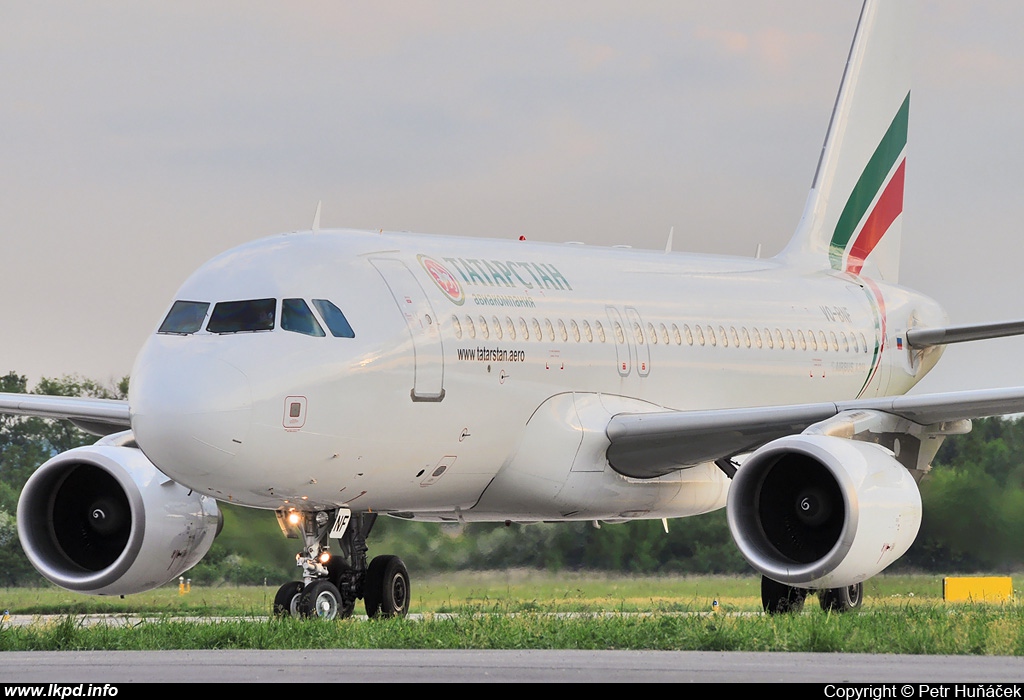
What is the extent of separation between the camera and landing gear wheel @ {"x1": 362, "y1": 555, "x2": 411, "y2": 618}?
15672 millimetres

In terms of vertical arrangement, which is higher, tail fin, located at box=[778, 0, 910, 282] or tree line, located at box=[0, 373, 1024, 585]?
tail fin, located at box=[778, 0, 910, 282]

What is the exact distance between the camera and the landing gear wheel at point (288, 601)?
14.5 metres

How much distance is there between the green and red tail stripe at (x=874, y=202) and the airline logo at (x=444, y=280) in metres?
9.09

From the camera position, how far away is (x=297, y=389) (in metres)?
13.4

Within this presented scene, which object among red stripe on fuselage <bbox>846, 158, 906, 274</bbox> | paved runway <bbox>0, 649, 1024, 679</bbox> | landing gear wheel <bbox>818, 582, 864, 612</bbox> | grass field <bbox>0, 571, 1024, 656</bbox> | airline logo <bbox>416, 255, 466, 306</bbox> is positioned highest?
red stripe on fuselage <bbox>846, 158, 906, 274</bbox>

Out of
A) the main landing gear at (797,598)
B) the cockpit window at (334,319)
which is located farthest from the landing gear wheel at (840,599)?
the cockpit window at (334,319)

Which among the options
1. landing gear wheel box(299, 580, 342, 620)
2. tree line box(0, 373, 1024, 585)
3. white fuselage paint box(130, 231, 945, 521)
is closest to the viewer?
white fuselage paint box(130, 231, 945, 521)

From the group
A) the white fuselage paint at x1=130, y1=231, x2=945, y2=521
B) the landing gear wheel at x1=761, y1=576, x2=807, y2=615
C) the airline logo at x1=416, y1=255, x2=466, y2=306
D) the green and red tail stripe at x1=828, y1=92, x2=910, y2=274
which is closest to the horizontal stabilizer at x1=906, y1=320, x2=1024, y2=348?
the green and red tail stripe at x1=828, y1=92, x2=910, y2=274

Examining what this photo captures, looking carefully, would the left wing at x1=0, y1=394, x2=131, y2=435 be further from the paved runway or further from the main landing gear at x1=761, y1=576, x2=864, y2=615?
the main landing gear at x1=761, y1=576, x2=864, y2=615

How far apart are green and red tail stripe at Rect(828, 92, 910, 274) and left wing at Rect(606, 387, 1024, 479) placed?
6815mm

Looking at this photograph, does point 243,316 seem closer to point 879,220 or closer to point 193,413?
point 193,413

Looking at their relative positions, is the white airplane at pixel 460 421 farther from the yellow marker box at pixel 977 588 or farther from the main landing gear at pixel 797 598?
the yellow marker box at pixel 977 588
